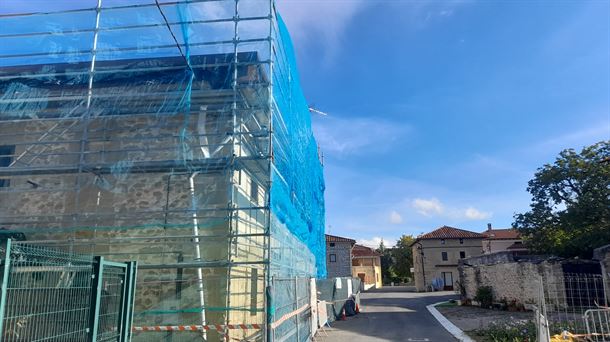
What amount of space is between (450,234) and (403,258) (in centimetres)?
2180

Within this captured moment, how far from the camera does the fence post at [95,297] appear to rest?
526cm

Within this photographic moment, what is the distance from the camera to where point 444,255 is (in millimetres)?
44625

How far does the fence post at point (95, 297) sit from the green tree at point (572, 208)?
25.4 metres

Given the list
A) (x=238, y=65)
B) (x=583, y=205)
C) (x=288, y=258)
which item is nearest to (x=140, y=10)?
(x=238, y=65)

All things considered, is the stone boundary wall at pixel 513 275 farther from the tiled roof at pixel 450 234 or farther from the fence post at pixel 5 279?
the tiled roof at pixel 450 234

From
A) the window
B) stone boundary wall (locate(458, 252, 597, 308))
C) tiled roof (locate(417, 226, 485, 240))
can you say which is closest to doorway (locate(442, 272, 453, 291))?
tiled roof (locate(417, 226, 485, 240))

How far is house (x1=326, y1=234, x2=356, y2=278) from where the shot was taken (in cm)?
4331

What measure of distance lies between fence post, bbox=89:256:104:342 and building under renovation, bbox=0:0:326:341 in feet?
9.75

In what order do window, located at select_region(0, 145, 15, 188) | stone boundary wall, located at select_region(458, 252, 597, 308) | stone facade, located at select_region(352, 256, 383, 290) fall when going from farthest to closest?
stone facade, located at select_region(352, 256, 383, 290), stone boundary wall, located at select_region(458, 252, 597, 308), window, located at select_region(0, 145, 15, 188)

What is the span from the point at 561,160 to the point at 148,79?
Result: 26973mm

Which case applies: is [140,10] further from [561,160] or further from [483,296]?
[561,160]

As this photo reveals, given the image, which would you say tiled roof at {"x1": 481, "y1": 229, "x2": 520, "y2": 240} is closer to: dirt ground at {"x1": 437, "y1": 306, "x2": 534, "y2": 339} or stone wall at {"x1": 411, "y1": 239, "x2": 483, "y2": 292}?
stone wall at {"x1": 411, "y1": 239, "x2": 483, "y2": 292}

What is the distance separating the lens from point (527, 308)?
17.9 metres

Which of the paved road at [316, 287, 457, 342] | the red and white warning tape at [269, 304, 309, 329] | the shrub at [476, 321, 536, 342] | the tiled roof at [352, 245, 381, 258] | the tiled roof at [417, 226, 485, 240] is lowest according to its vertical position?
the paved road at [316, 287, 457, 342]
